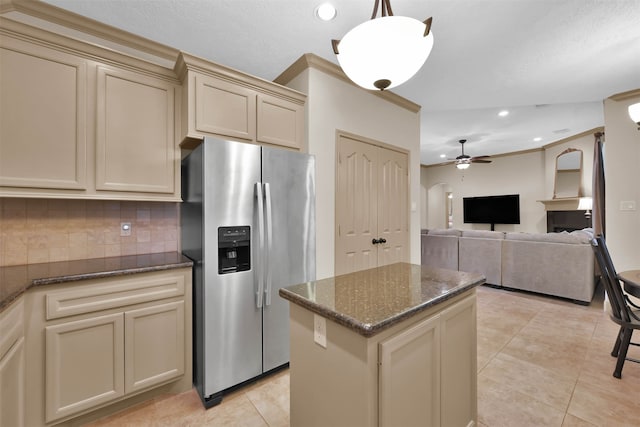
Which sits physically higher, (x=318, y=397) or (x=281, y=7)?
(x=281, y=7)

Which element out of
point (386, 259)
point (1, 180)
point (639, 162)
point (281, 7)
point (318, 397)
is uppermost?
point (281, 7)

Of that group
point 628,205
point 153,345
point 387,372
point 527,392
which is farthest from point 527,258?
point 153,345

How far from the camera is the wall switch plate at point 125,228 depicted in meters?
2.18

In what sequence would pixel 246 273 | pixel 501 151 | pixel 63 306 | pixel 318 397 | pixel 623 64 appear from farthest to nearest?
1. pixel 501 151
2. pixel 623 64
3. pixel 246 273
4. pixel 63 306
5. pixel 318 397

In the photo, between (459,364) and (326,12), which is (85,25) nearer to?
(326,12)

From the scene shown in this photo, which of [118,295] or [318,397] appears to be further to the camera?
[118,295]

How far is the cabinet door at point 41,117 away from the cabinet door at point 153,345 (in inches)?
37.5

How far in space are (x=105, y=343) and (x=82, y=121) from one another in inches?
55.7

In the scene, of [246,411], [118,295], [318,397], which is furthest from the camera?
[246,411]

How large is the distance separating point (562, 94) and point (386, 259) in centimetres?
287

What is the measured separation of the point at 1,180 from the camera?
61.8 inches

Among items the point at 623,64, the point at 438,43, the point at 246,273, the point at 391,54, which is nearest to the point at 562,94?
the point at 623,64

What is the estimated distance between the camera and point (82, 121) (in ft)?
5.86

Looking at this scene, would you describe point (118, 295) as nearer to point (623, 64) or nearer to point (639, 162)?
point (623, 64)
